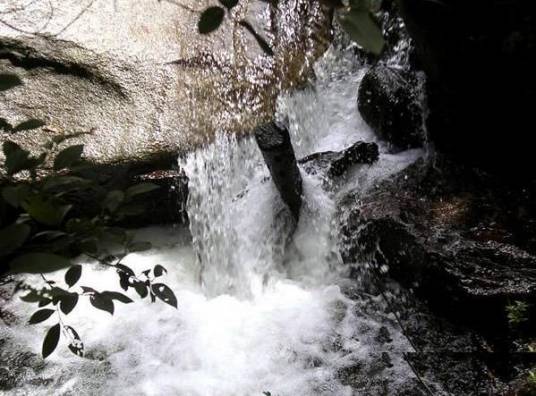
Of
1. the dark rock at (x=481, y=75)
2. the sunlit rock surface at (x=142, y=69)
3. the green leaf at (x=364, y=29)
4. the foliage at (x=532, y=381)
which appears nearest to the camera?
the green leaf at (x=364, y=29)

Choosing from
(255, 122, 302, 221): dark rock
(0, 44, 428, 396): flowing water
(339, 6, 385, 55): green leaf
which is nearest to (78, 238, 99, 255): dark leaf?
(339, 6, 385, 55): green leaf

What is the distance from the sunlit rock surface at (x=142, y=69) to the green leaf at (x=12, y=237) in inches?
126

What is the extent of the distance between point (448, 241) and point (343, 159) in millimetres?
1276

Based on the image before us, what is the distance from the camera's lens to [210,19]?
87 cm

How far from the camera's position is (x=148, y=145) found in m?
3.98

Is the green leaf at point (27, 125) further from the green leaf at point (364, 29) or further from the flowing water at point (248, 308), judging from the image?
the flowing water at point (248, 308)

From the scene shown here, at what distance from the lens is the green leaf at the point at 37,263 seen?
80 cm

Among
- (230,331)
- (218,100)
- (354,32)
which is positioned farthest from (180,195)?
(354,32)

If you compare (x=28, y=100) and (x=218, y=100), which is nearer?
(x=28, y=100)

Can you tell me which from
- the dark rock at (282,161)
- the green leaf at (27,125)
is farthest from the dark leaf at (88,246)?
the dark rock at (282,161)

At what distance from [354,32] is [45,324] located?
338 cm

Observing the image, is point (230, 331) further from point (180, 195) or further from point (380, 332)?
point (180, 195)

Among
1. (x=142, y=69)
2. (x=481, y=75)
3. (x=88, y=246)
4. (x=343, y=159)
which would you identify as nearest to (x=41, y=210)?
(x=88, y=246)

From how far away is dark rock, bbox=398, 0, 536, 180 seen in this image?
258 cm
